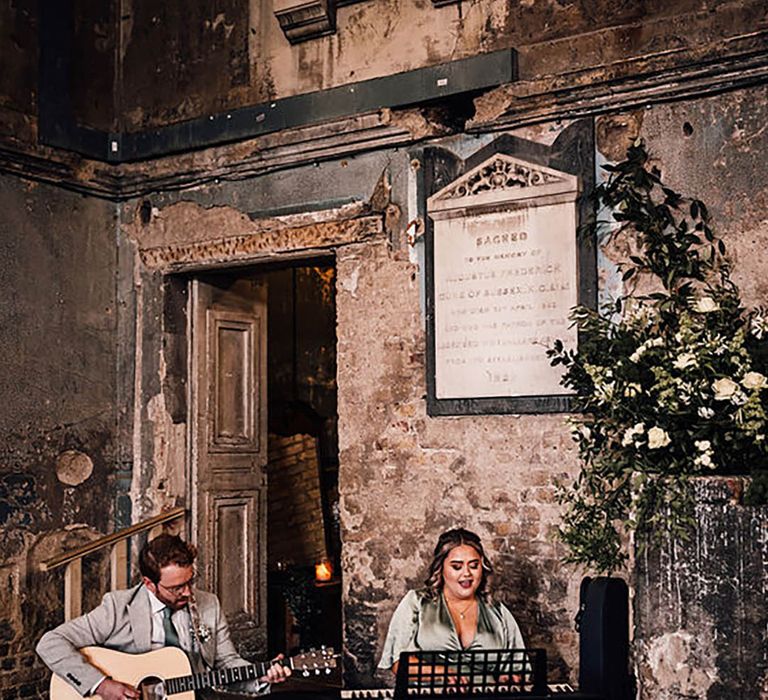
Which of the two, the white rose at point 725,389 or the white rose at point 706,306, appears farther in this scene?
the white rose at point 706,306

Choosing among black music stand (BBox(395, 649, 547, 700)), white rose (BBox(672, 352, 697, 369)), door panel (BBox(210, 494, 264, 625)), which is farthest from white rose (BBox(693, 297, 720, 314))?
door panel (BBox(210, 494, 264, 625))

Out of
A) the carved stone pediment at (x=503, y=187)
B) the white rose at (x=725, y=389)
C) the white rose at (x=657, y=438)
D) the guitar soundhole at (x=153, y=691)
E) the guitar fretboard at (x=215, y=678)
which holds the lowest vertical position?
the guitar soundhole at (x=153, y=691)

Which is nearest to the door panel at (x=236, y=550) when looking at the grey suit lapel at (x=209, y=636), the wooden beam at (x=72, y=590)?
the wooden beam at (x=72, y=590)

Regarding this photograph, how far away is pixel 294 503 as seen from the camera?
9734mm

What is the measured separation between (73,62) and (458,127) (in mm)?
2695

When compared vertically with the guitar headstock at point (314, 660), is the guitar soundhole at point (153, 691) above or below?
below

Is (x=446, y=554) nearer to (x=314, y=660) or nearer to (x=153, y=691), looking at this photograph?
(x=314, y=660)

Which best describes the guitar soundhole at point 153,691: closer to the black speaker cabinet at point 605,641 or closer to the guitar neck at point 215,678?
the guitar neck at point 215,678

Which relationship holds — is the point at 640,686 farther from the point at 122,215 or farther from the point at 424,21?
the point at 122,215

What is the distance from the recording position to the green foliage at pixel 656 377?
418cm

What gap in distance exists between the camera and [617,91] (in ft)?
18.1

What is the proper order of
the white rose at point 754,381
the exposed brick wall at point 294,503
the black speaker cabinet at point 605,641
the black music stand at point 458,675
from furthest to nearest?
the exposed brick wall at point 294,503
the white rose at point 754,381
the black music stand at point 458,675
the black speaker cabinet at point 605,641

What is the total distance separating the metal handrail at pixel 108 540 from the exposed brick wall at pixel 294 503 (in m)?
2.49

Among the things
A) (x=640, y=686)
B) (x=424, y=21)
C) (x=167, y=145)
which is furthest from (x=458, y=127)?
(x=640, y=686)
